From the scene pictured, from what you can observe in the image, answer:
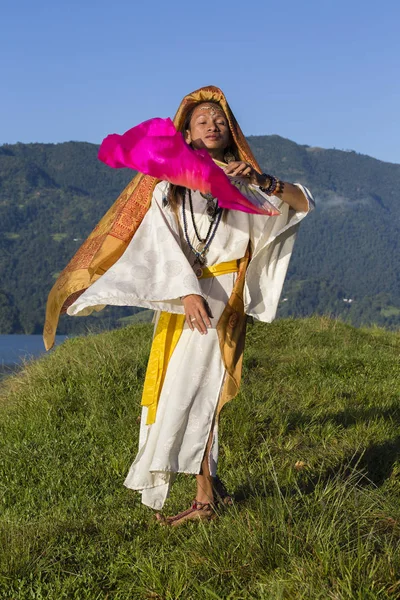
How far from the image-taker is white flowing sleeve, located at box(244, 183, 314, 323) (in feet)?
14.8

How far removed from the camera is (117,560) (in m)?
4.02

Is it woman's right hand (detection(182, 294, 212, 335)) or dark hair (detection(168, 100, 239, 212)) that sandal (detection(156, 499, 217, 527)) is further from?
dark hair (detection(168, 100, 239, 212))

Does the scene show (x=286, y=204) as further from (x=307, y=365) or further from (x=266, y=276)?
(x=307, y=365)

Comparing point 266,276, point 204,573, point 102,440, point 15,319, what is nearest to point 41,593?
point 204,573

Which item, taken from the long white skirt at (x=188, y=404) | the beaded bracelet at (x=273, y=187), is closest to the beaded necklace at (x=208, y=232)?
the long white skirt at (x=188, y=404)

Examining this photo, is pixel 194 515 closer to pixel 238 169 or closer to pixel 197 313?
pixel 197 313

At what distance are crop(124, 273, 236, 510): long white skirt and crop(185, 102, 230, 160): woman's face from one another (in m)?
0.71

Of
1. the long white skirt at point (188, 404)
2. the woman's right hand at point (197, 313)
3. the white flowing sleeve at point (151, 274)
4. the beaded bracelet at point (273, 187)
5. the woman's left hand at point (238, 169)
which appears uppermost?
the woman's left hand at point (238, 169)

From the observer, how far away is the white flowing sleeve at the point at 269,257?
4.50 meters

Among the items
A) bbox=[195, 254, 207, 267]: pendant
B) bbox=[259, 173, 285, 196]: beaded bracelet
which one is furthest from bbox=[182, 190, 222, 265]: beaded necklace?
bbox=[259, 173, 285, 196]: beaded bracelet

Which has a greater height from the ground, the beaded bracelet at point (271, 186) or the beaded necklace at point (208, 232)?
the beaded bracelet at point (271, 186)

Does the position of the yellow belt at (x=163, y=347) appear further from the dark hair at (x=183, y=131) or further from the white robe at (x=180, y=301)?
the dark hair at (x=183, y=131)

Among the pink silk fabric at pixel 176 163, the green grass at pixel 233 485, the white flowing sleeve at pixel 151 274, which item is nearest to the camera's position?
the green grass at pixel 233 485

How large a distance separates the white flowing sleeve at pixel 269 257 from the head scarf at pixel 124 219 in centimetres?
30
